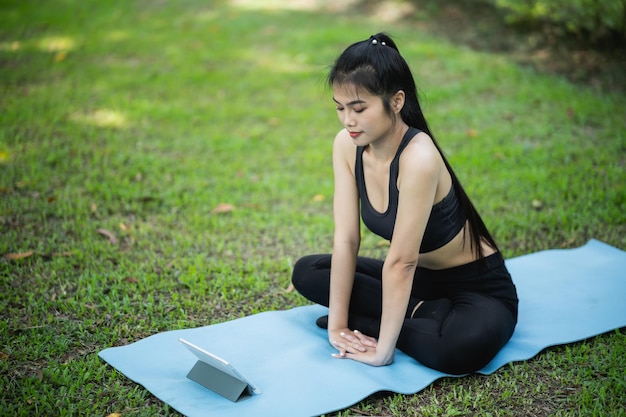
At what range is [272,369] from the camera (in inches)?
115

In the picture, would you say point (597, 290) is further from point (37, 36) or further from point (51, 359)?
point (37, 36)

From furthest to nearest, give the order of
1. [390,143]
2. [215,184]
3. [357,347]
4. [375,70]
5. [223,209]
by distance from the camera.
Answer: [215,184] < [223,209] < [357,347] < [390,143] < [375,70]

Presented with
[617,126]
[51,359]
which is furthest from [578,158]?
[51,359]

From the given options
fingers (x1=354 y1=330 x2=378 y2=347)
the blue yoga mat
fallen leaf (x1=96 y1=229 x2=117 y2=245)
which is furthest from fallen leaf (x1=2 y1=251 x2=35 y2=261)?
fingers (x1=354 y1=330 x2=378 y2=347)

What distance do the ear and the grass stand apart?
1.22 meters

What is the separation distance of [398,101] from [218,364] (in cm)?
132

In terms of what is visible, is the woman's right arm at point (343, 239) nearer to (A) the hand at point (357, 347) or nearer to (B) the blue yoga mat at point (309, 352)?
(A) the hand at point (357, 347)

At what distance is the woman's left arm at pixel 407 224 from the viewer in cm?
271

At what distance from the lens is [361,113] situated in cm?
270

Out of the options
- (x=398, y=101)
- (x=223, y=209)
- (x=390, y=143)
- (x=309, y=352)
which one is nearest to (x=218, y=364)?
(x=309, y=352)

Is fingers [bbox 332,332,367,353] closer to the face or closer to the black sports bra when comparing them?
the black sports bra

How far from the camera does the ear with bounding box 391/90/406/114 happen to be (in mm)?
2705

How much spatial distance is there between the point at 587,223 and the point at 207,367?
9.25 ft

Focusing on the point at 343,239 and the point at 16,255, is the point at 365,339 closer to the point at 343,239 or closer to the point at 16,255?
the point at 343,239
